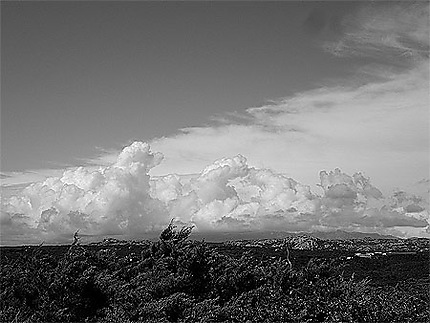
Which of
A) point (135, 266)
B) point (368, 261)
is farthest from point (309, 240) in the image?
point (135, 266)

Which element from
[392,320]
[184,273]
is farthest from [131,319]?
[392,320]

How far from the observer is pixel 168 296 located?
23219mm

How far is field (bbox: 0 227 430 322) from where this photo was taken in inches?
829

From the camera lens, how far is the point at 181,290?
24.6 metres

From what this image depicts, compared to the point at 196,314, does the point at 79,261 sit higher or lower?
higher

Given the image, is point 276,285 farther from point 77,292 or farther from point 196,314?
point 77,292

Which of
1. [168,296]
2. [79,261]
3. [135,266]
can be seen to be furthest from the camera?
[135,266]

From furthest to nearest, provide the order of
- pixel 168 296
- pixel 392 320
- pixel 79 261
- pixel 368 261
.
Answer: pixel 368 261, pixel 79 261, pixel 168 296, pixel 392 320

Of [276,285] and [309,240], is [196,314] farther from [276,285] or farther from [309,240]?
[309,240]

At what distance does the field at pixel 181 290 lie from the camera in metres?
21.1

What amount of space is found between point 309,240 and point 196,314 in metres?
89.9

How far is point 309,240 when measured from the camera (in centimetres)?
10888

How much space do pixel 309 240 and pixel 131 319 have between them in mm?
90308

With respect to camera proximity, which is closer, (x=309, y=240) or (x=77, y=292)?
(x=77, y=292)
